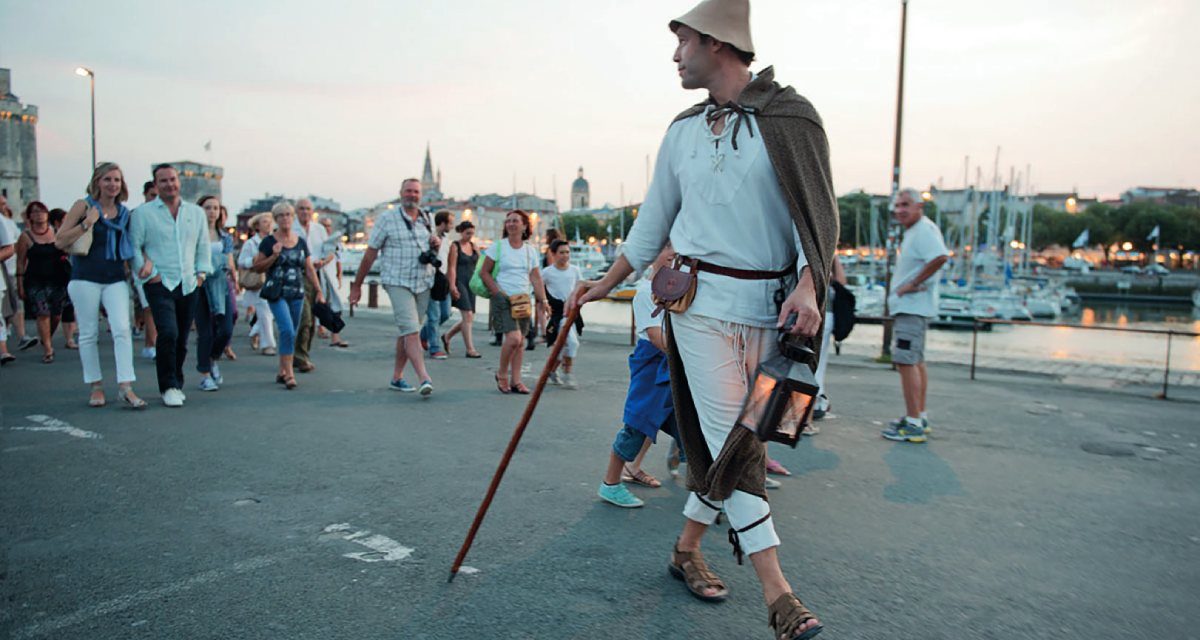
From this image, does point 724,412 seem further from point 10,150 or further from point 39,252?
point 10,150

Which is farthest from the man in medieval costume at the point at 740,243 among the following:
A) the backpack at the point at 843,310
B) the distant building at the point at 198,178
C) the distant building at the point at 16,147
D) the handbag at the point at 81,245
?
the distant building at the point at 198,178

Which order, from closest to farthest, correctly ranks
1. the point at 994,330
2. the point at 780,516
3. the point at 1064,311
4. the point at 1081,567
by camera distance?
1. the point at 1081,567
2. the point at 780,516
3. the point at 994,330
4. the point at 1064,311

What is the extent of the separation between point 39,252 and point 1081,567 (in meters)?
11.2

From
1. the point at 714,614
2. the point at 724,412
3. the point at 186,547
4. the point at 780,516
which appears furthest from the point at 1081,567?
the point at 186,547

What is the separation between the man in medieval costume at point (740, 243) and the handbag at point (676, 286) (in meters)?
0.02

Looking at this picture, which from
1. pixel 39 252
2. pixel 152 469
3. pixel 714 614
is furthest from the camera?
pixel 39 252

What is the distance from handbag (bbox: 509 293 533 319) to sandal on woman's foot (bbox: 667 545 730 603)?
204 inches

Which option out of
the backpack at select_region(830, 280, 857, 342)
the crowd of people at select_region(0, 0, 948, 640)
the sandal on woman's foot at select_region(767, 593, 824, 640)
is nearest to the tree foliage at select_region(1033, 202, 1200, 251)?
the crowd of people at select_region(0, 0, 948, 640)

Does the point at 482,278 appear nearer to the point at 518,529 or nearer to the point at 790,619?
the point at 518,529

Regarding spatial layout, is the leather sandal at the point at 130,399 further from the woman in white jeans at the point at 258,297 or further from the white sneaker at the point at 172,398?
the woman in white jeans at the point at 258,297

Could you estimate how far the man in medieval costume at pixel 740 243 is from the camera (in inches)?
108

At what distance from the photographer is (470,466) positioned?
507 centimetres

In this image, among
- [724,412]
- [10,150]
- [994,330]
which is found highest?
[10,150]

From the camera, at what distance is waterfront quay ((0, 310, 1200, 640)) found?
117 inches
